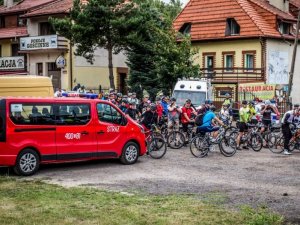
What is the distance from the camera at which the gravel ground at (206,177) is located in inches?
476

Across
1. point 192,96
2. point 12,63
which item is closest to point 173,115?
point 192,96

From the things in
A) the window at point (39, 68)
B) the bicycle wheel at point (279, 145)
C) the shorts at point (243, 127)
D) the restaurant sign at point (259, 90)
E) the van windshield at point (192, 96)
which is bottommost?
the bicycle wheel at point (279, 145)

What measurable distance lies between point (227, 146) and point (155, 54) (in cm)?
1736

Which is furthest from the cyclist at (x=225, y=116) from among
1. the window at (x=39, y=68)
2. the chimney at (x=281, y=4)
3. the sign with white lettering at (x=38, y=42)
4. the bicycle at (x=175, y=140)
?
the chimney at (x=281, y=4)

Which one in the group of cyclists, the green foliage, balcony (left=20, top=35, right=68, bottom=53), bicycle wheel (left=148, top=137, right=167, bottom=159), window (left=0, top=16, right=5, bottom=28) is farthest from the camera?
window (left=0, top=16, right=5, bottom=28)

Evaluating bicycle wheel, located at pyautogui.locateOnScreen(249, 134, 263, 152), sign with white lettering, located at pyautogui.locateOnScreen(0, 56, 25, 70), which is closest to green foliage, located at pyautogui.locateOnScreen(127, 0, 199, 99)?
sign with white lettering, located at pyautogui.locateOnScreen(0, 56, 25, 70)

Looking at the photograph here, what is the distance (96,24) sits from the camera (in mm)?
36031

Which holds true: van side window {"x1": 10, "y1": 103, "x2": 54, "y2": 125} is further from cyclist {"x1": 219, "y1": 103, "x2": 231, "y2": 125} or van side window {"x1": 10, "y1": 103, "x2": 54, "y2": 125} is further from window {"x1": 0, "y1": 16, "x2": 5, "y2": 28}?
window {"x1": 0, "y1": 16, "x2": 5, "y2": 28}

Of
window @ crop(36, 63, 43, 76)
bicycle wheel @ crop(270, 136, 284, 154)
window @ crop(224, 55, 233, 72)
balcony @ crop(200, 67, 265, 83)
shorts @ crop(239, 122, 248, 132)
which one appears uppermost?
window @ crop(224, 55, 233, 72)

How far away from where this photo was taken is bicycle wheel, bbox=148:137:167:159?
60.0 feet

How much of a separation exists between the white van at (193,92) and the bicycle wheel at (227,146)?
24.9 feet

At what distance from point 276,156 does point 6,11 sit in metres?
34.2

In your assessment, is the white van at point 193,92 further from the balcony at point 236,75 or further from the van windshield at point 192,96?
the balcony at point 236,75

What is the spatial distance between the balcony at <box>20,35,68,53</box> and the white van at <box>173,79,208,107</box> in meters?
16.2
